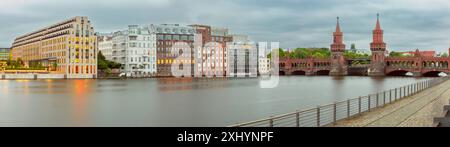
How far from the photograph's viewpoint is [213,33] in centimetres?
17388

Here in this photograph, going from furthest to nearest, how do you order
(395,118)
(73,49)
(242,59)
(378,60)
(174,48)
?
1. (378,60)
2. (242,59)
3. (174,48)
4. (73,49)
5. (395,118)

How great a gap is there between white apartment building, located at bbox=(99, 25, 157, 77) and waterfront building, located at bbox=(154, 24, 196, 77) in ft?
7.20

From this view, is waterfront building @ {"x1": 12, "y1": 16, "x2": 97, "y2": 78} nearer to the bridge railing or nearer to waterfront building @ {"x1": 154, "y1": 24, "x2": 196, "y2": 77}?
waterfront building @ {"x1": 154, "y1": 24, "x2": 196, "y2": 77}

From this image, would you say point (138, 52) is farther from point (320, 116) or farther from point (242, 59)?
point (320, 116)

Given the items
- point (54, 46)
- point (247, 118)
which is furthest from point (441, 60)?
point (247, 118)

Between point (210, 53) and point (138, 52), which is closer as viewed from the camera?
point (138, 52)

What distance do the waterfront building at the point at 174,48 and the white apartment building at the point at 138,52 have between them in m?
2.19

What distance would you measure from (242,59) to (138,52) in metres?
45.2

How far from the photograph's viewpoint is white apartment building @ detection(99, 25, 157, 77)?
158 metres

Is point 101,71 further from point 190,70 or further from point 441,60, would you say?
point 441,60

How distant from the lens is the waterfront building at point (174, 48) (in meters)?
161

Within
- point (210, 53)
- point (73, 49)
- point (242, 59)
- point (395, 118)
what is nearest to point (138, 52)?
→ point (73, 49)

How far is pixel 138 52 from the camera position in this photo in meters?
158
